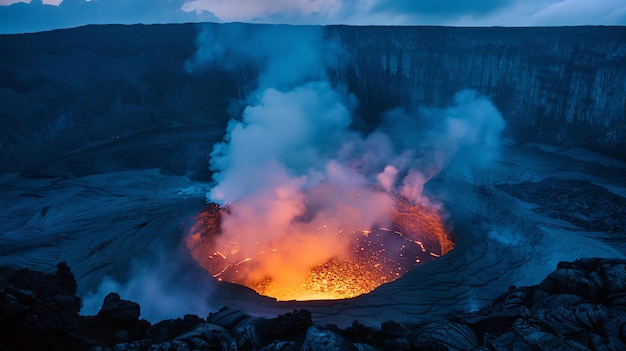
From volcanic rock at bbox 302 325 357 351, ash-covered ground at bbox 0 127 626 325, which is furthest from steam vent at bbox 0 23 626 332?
volcanic rock at bbox 302 325 357 351

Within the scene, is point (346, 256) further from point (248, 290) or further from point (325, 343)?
point (325, 343)

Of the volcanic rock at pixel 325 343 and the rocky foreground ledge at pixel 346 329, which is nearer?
the volcanic rock at pixel 325 343

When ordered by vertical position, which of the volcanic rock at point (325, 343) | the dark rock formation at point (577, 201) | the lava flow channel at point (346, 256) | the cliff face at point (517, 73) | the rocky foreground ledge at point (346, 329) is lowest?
the lava flow channel at point (346, 256)

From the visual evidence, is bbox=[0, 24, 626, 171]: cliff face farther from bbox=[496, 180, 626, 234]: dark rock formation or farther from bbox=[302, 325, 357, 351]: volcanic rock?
bbox=[302, 325, 357, 351]: volcanic rock

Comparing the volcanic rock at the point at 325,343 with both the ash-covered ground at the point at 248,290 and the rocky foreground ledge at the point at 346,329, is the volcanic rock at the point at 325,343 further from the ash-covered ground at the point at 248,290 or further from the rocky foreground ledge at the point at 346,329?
the ash-covered ground at the point at 248,290

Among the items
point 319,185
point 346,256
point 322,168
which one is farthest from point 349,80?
point 346,256

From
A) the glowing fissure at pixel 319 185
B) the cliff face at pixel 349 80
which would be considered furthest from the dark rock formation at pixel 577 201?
the cliff face at pixel 349 80
